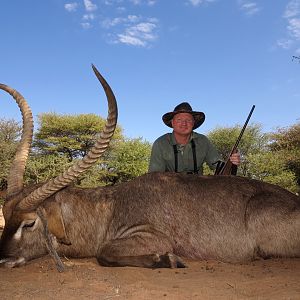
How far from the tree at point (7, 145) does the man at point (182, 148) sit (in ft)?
55.4

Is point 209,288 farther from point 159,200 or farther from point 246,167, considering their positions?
point 246,167

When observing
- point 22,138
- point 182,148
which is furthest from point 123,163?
point 22,138

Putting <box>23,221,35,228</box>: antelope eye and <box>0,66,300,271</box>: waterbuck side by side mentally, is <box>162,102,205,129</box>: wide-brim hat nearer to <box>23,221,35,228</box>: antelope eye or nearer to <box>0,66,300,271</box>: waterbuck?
<box>0,66,300,271</box>: waterbuck

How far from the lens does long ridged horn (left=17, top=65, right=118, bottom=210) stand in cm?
367

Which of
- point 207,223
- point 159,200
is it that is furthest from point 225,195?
point 159,200

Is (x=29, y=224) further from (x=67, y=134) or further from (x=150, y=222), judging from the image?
(x=67, y=134)

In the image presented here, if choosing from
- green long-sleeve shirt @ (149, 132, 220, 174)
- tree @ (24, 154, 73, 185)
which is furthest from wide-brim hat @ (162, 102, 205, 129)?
tree @ (24, 154, 73, 185)

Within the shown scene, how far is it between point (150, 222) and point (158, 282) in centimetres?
107

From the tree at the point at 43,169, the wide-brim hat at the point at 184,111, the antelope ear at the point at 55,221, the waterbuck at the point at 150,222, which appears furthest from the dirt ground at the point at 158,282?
the tree at the point at 43,169

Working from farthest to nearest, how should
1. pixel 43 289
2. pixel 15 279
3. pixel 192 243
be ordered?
pixel 192 243 → pixel 15 279 → pixel 43 289

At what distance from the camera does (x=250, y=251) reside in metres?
4.31

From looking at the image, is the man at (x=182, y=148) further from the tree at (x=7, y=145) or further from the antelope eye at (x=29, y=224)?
the tree at (x=7, y=145)

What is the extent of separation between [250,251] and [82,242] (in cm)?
166

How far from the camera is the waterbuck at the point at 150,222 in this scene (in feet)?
13.8
